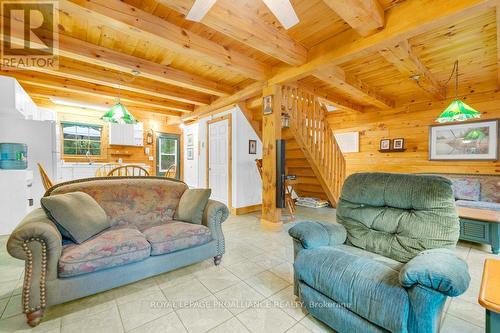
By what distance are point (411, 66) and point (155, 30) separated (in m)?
3.32

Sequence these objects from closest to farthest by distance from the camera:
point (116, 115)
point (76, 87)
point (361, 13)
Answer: point (361, 13) → point (116, 115) → point (76, 87)

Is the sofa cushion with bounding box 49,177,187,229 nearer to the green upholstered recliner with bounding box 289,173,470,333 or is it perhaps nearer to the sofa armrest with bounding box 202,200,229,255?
the sofa armrest with bounding box 202,200,229,255

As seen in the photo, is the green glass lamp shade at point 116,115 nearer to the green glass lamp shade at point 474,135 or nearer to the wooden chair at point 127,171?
the wooden chair at point 127,171

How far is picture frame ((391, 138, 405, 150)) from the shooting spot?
496 centimetres

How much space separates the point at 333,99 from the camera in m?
4.72

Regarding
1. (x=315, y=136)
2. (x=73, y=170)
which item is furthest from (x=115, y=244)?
(x=73, y=170)

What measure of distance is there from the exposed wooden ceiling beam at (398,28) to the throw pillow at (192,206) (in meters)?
2.13

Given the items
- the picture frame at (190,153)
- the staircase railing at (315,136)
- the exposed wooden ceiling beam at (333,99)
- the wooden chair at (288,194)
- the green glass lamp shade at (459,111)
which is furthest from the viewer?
the picture frame at (190,153)

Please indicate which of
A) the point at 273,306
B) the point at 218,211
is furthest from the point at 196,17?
the point at 273,306

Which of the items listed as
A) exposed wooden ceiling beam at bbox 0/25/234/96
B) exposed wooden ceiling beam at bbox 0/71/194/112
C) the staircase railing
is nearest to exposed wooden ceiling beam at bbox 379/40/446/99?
the staircase railing

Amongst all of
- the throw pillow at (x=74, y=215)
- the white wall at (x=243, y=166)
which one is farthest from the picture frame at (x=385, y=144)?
the throw pillow at (x=74, y=215)

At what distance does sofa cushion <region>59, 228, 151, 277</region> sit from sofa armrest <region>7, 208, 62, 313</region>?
0.08 meters

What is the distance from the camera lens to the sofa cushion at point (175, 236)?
1931 millimetres

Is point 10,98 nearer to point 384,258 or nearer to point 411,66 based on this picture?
point 384,258
